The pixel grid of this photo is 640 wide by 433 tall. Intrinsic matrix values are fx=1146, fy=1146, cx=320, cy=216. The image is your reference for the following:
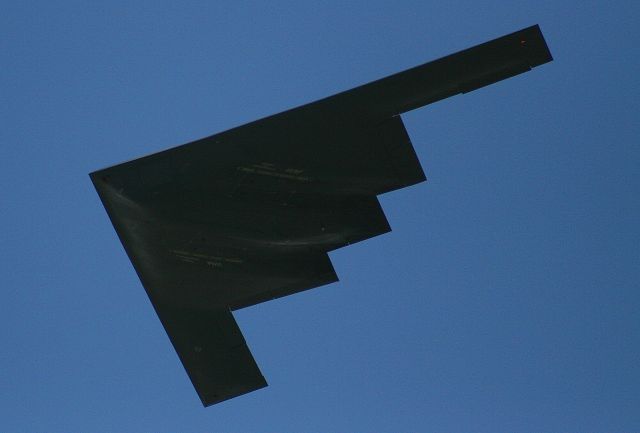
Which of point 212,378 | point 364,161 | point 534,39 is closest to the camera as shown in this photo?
point 534,39

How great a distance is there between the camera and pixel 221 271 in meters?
20.1

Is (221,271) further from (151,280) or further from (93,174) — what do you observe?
(93,174)

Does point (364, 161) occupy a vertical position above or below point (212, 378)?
above

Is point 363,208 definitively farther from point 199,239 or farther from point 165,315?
point 165,315

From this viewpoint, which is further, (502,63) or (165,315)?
(165,315)

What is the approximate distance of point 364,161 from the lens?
17938mm

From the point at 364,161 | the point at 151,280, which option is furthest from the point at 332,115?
the point at 151,280

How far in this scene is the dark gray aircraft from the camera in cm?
1694

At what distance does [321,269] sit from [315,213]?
164 centimetres

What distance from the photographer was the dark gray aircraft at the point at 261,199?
16.9m

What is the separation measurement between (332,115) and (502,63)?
262 centimetres

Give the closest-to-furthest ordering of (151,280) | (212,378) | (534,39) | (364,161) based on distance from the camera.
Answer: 1. (534,39)
2. (364,161)
3. (151,280)
4. (212,378)

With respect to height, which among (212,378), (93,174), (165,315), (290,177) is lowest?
(212,378)

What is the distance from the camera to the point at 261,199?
60.3 feet
